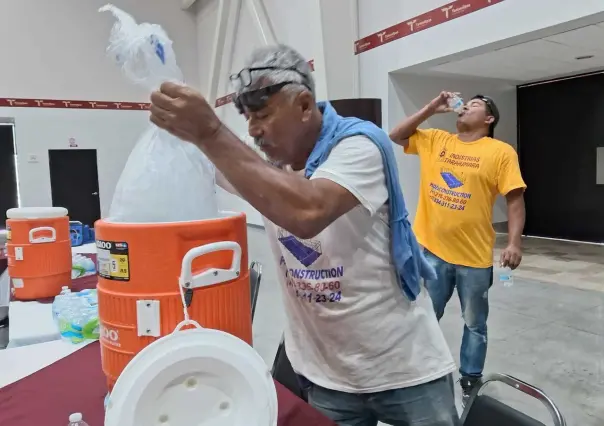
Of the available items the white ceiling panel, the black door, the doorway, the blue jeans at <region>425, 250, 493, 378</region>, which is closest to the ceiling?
the white ceiling panel

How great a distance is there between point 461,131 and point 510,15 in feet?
6.48

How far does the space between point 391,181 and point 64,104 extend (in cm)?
916

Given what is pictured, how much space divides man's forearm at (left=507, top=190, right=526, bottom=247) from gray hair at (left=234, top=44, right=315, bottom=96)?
1760 mm

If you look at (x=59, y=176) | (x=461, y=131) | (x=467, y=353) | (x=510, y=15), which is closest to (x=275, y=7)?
(x=510, y=15)

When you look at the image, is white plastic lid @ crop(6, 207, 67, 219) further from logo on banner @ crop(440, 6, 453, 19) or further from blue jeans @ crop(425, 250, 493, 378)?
logo on banner @ crop(440, 6, 453, 19)

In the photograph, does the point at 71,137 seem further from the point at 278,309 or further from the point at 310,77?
the point at 310,77

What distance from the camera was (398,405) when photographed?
3.68 ft

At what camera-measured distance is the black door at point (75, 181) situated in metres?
8.78

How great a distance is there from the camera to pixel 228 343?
2.51ft

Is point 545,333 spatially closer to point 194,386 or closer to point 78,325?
point 78,325

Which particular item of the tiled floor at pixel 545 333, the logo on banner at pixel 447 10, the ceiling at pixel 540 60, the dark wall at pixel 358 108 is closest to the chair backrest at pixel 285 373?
the tiled floor at pixel 545 333

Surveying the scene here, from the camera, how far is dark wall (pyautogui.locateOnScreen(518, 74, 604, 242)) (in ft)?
21.4

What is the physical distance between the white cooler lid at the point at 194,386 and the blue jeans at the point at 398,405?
16.9 inches

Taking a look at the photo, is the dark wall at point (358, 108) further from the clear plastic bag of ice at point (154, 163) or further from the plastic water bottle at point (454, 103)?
the clear plastic bag of ice at point (154, 163)
